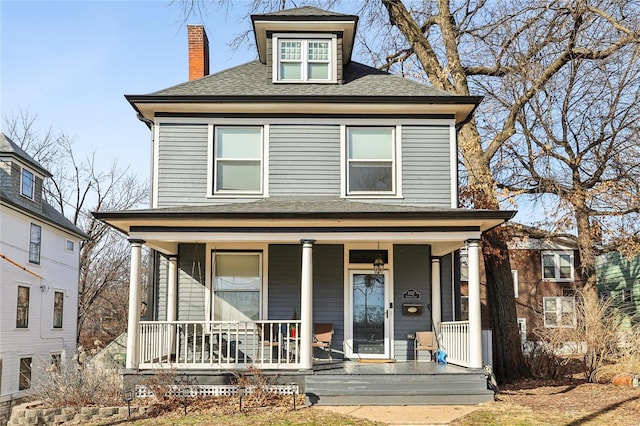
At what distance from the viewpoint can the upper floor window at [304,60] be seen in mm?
13453

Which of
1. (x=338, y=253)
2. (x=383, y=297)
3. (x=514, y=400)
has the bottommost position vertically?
(x=514, y=400)

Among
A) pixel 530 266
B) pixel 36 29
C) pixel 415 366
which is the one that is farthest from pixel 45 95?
pixel 530 266

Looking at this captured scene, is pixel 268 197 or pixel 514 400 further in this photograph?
pixel 268 197

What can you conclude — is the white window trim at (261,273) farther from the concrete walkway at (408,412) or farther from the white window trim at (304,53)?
the white window trim at (304,53)

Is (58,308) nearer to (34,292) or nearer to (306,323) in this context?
(34,292)

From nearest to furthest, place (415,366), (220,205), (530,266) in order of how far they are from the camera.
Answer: (415,366) → (220,205) → (530,266)

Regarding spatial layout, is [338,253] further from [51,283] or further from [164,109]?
[51,283]

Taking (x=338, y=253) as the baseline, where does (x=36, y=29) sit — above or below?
above

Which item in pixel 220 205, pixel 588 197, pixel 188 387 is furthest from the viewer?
pixel 588 197

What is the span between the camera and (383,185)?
12609mm

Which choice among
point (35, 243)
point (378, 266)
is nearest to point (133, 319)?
point (378, 266)

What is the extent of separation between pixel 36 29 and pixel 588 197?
1514 centimetres

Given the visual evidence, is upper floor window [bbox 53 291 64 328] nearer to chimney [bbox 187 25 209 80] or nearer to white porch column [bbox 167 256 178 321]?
chimney [bbox 187 25 209 80]

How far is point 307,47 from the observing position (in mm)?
13523
